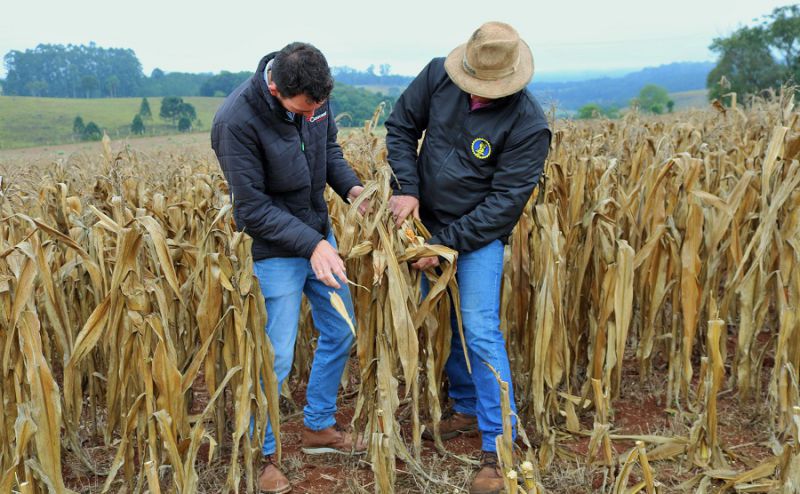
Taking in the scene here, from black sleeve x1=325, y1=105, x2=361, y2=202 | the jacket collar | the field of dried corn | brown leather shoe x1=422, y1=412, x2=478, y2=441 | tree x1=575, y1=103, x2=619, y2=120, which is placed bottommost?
brown leather shoe x1=422, y1=412, x2=478, y2=441

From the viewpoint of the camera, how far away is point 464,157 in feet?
8.71

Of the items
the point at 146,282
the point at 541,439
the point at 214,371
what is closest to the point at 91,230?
the point at 146,282

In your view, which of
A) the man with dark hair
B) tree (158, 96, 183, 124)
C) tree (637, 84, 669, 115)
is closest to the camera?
the man with dark hair

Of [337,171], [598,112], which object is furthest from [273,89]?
[598,112]

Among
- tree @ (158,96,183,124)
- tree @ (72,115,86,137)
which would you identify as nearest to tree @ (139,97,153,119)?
tree @ (158,96,183,124)

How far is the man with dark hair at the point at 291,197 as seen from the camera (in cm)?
229

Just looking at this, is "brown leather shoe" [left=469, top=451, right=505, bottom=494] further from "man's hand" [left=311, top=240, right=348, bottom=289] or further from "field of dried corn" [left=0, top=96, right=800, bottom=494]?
"man's hand" [left=311, top=240, right=348, bottom=289]

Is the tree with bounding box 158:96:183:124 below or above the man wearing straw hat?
above

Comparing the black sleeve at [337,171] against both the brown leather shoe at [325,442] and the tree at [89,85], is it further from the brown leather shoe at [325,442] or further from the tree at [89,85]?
the tree at [89,85]

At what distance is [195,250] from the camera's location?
261cm

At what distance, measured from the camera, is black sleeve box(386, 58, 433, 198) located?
2.77 m

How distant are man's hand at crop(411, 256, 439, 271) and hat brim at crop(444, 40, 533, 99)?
0.65 meters

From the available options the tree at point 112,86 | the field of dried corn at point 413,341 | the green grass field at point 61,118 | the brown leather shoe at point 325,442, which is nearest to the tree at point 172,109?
the green grass field at point 61,118

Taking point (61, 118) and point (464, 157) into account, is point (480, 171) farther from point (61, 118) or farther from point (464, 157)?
point (61, 118)
